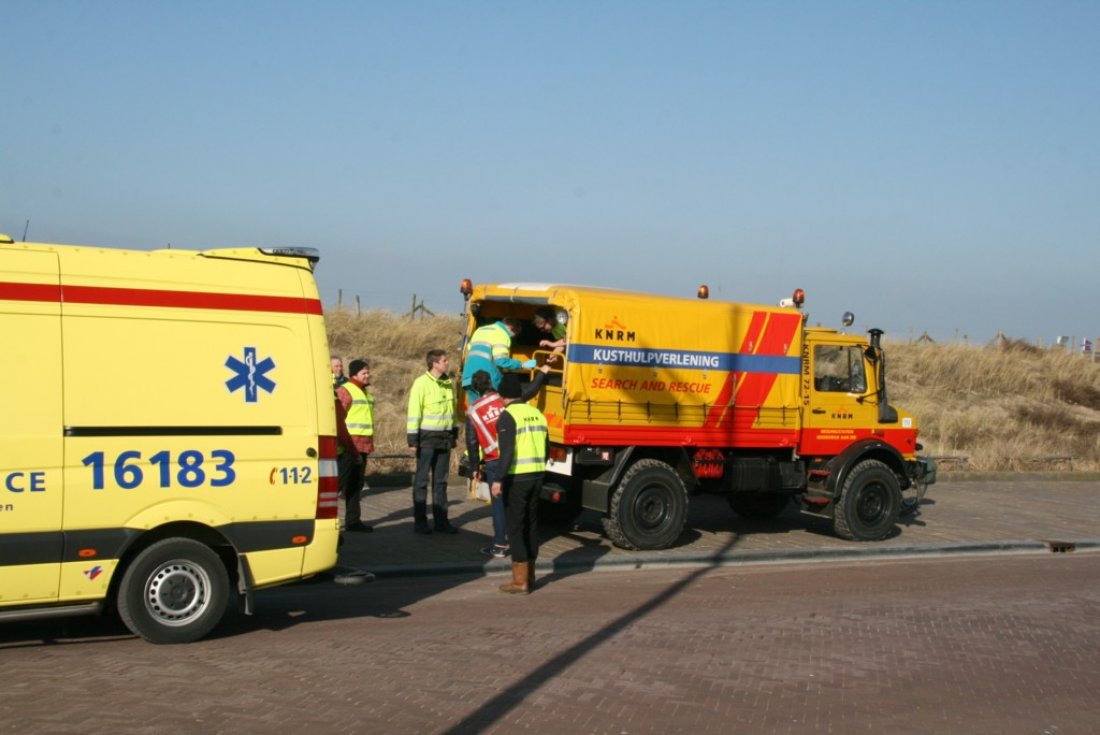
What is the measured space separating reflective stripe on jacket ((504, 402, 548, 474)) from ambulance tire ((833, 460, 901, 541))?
16.1 ft

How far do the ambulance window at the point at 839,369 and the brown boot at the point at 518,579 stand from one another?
5043mm

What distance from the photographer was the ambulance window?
13.9m

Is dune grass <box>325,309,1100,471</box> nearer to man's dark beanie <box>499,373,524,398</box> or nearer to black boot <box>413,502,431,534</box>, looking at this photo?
black boot <box>413,502,431,534</box>

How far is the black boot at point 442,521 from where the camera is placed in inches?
505

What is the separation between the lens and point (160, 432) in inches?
303

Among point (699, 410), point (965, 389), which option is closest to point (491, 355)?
point (699, 410)

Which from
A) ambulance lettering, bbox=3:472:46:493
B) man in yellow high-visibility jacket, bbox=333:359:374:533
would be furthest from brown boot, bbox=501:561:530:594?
ambulance lettering, bbox=3:472:46:493

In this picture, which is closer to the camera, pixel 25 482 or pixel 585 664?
pixel 25 482

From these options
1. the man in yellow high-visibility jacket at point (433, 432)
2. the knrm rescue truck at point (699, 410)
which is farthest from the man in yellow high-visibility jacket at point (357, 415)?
the knrm rescue truck at point (699, 410)

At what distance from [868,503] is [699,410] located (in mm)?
2765

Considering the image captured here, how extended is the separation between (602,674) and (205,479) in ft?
9.52

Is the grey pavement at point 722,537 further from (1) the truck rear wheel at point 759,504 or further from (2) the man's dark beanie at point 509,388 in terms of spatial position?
(2) the man's dark beanie at point 509,388

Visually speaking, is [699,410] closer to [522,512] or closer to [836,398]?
[836,398]

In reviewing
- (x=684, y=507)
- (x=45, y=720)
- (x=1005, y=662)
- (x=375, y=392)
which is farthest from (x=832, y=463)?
(x=375, y=392)
